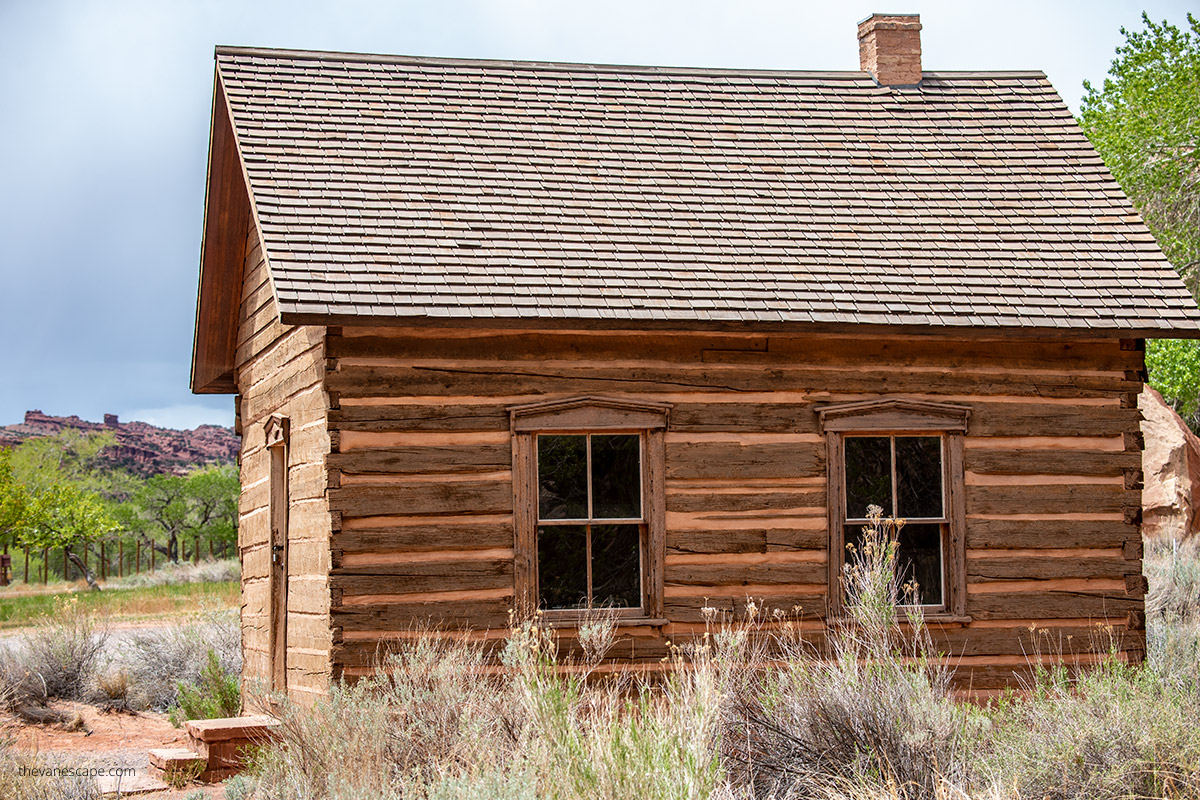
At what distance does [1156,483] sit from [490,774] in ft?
57.3

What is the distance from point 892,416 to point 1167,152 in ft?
62.5

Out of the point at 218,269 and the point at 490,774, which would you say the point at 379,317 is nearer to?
the point at 490,774

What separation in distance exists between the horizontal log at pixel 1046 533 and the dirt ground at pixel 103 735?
6.98 m

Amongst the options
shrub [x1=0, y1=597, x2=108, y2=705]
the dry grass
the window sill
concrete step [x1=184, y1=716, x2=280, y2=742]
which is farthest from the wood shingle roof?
shrub [x1=0, y1=597, x2=108, y2=705]

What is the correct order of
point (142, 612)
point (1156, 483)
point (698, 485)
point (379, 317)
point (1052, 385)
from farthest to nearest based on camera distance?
point (142, 612)
point (1156, 483)
point (1052, 385)
point (698, 485)
point (379, 317)

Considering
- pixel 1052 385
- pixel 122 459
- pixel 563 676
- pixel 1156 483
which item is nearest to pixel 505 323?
pixel 563 676

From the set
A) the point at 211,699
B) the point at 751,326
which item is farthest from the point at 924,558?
the point at 211,699

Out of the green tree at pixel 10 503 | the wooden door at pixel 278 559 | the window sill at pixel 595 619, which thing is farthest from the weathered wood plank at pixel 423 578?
the green tree at pixel 10 503

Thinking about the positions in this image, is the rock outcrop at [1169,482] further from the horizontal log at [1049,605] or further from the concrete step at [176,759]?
the concrete step at [176,759]

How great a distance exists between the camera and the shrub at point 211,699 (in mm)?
11195

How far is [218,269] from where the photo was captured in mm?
12531

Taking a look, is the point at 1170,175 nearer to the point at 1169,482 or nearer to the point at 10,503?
the point at 1169,482

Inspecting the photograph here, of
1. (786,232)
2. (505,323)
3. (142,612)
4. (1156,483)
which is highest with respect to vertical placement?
(786,232)

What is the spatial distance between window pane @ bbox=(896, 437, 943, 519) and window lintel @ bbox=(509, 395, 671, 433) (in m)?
2.08
